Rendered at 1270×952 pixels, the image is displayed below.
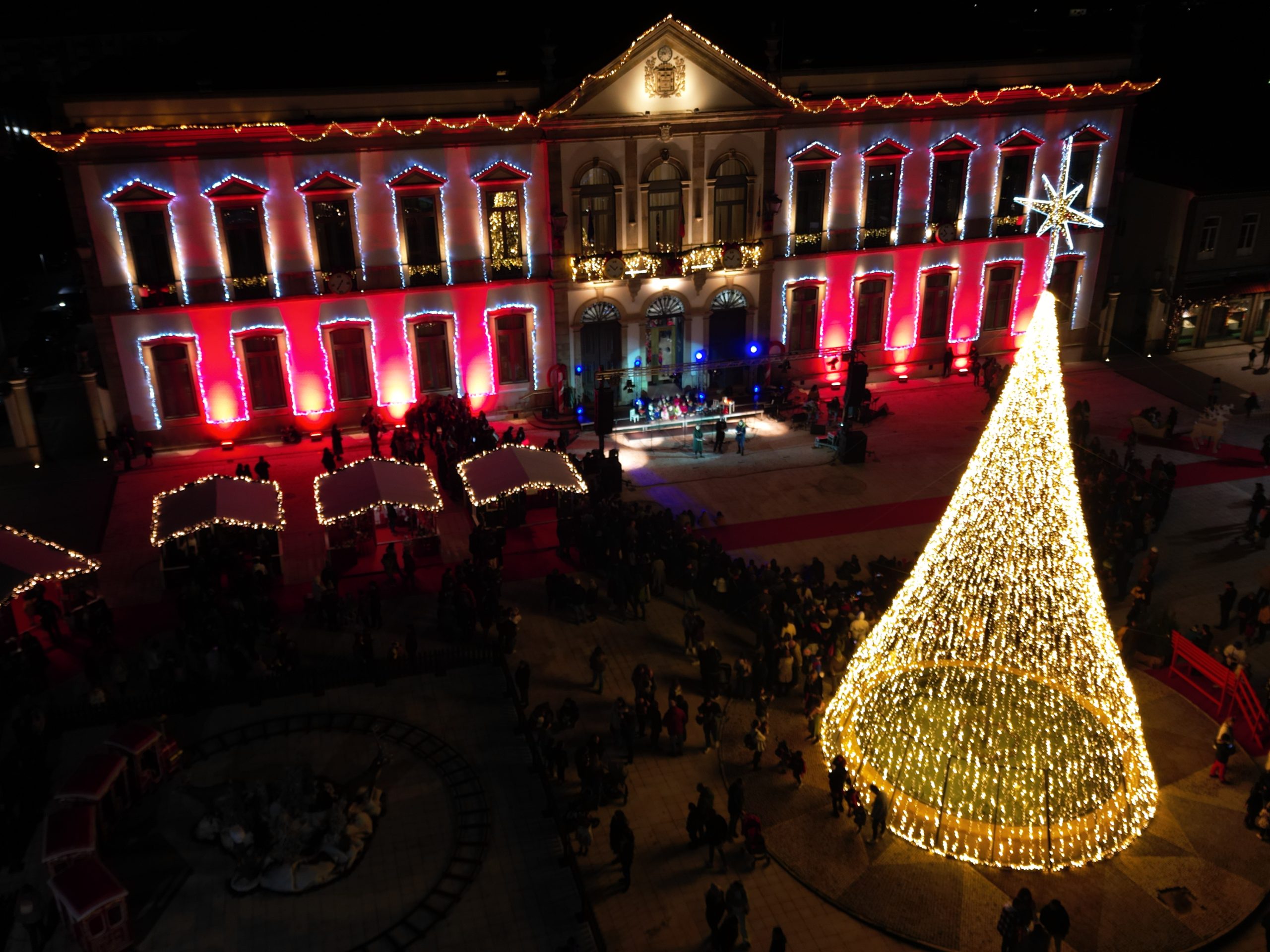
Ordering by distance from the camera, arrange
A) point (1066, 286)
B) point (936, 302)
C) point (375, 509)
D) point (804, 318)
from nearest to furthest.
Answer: point (375, 509) < point (804, 318) < point (936, 302) < point (1066, 286)

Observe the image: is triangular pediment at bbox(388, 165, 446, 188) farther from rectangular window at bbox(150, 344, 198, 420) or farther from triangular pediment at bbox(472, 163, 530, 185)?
rectangular window at bbox(150, 344, 198, 420)

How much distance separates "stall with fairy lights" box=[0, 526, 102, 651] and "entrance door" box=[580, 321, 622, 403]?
17970 millimetres

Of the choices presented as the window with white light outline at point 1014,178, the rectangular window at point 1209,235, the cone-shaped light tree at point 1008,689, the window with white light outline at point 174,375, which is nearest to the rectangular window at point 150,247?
the window with white light outline at point 174,375

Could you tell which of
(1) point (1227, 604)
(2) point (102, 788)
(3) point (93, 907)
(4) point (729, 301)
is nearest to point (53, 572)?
(2) point (102, 788)

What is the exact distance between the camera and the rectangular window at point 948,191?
40219 millimetres

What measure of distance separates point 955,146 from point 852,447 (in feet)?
41.9

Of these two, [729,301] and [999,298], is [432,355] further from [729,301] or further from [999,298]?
[999,298]

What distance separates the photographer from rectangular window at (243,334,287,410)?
35469 mm

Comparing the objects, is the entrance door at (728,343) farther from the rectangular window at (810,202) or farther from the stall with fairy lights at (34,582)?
the stall with fairy lights at (34,582)

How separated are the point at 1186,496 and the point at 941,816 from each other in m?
18.8

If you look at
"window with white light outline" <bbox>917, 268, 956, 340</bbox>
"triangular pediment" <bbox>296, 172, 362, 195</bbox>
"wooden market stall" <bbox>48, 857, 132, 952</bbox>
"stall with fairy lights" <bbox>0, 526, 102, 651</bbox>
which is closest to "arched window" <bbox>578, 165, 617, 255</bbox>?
"triangular pediment" <bbox>296, 172, 362, 195</bbox>

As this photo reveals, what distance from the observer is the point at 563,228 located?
120ft

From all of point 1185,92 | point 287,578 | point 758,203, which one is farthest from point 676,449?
point 1185,92

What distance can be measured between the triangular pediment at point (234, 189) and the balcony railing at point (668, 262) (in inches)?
413
